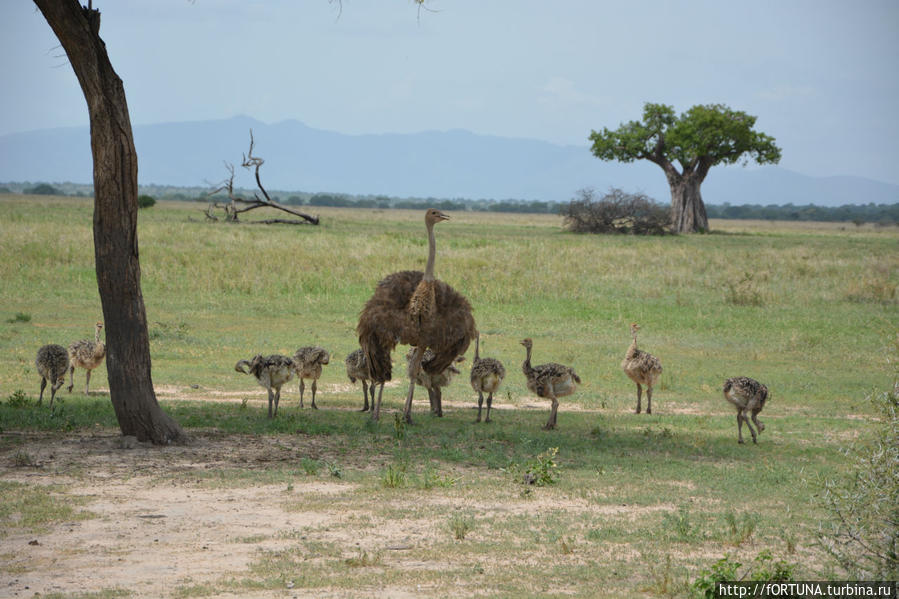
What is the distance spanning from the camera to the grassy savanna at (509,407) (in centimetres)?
760

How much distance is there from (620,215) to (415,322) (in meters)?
46.2

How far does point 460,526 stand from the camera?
26.1 ft

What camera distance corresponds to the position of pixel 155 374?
17.2 m

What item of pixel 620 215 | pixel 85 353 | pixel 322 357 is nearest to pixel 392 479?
pixel 322 357

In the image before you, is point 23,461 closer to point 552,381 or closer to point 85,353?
point 85,353

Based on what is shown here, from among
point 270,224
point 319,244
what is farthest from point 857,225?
point 319,244

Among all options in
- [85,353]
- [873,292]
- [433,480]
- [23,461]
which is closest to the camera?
[433,480]

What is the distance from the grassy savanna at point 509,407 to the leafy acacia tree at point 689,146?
27.6 meters

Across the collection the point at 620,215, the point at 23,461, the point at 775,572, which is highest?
the point at 620,215

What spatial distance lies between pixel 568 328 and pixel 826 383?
7.64 metres

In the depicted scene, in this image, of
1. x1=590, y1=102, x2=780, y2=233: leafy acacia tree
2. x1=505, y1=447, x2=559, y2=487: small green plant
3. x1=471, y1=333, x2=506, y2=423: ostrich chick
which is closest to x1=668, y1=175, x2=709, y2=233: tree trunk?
x1=590, y1=102, x2=780, y2=233: leafy acacia tree

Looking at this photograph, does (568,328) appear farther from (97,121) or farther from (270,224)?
(270,224)

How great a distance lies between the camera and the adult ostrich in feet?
41.8

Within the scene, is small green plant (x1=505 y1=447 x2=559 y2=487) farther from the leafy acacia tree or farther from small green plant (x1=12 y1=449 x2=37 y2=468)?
the leafy acacia tree
